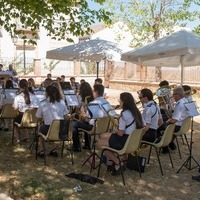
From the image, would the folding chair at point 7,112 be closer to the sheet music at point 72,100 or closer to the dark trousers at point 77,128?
the sheet music at point 72,100

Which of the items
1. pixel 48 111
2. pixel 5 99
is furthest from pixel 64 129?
pixel 5 99

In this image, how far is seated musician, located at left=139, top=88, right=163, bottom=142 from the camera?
6988 millimetres

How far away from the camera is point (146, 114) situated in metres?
6.98

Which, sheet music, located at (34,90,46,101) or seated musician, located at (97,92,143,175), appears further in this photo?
sheet music, located at (34,90,46,101)

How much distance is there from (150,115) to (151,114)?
0.10ft

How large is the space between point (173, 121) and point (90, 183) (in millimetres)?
2114

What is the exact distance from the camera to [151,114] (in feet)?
23.0

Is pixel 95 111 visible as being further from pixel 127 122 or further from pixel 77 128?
pixel 127 122

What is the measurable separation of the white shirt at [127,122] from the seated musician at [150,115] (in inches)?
37.1

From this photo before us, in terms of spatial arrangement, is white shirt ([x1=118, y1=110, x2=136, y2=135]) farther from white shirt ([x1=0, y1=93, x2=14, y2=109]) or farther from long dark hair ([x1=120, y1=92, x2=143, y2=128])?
white shirt ([x1=0, y1=93, x2=14, y2=109])

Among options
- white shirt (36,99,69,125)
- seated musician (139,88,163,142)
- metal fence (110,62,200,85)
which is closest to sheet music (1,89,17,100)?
white shirt (36,99,69,125)

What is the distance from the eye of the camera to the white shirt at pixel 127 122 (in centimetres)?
605

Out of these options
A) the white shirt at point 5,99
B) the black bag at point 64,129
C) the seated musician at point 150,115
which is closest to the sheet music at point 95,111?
the black bag at point 64,129

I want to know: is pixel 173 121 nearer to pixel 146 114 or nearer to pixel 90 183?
pixel 146 114
